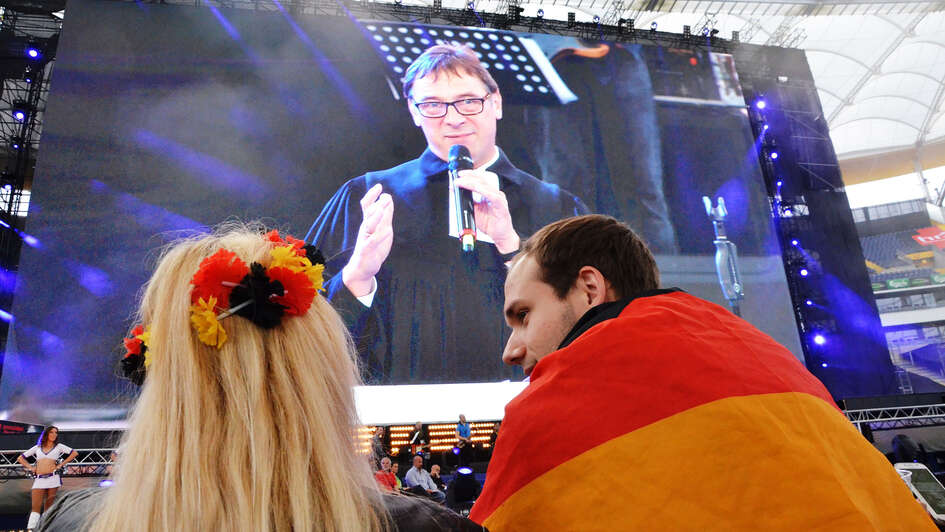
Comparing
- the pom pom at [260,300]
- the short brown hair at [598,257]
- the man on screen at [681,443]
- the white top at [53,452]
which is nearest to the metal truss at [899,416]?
the short brown hair at [598,257]

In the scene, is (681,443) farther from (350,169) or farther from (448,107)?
(448,107)

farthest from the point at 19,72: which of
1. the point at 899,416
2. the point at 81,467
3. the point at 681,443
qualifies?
the point at 899,416

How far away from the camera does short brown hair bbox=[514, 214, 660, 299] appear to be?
1.51 m

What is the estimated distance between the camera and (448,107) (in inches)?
385

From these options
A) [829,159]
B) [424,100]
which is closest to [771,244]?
[829,159]

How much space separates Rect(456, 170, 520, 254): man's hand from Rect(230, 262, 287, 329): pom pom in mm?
8461

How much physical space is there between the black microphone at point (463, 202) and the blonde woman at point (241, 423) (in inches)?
323

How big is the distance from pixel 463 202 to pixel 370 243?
1560mm

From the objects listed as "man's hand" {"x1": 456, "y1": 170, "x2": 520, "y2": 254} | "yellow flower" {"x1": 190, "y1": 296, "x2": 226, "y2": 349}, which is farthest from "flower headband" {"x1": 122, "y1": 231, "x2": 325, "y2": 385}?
"man's hand" {"x1": 456, "y1": 170, "x2": 520, "y2": 254}

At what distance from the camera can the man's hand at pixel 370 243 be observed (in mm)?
8906

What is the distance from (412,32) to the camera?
10.6 m

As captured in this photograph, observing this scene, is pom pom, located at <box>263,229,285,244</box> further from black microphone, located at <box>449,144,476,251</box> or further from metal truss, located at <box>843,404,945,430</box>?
metal truss, located at <box>843,404,945,430</box>

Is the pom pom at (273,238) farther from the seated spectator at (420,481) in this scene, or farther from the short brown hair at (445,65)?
the short brown hair at (445,65)

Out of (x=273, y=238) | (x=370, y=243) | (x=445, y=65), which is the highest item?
(x=445, y=65)
